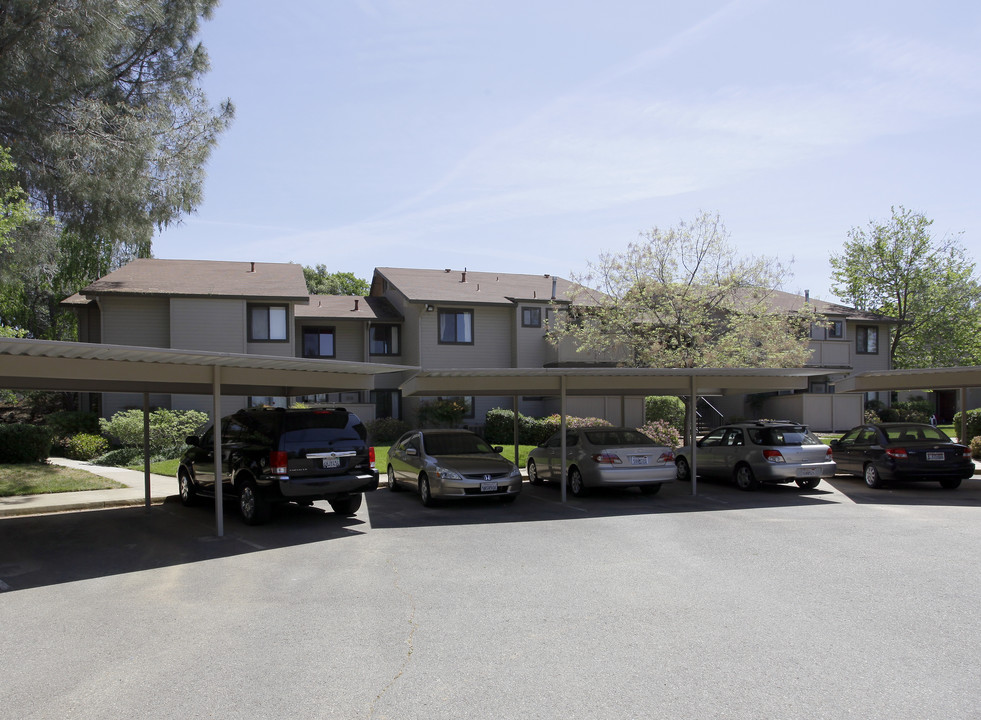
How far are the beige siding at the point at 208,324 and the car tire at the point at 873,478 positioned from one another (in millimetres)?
20155

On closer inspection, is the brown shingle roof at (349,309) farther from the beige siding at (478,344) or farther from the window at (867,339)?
the window at (867,339)

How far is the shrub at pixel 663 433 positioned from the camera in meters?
27.0

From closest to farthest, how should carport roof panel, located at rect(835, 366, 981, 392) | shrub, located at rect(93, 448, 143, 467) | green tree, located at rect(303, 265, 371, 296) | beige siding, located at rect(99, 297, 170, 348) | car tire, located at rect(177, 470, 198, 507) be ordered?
1. car tire, located at rect(177, 470, 198, 507)
2. carport roof panel, located at rect(835, 366, 981, 392)
3. shrub, located at rect(93, 448, 143, 467)
4. beige siding, located at rect(99, 297, 170, 348)
5. green tree, located at rect(303, 265, 371, 296)

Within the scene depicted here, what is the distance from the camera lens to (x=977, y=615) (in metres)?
6.73

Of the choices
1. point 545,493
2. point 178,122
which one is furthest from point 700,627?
point 178,122

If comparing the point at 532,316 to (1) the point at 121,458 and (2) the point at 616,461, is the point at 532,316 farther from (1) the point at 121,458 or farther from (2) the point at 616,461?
(2) the point at 616,461

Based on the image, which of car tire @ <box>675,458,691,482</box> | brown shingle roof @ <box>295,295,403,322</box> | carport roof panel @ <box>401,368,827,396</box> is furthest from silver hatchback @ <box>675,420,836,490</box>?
brown shingle roof @ <box>295,295,403,322</box>

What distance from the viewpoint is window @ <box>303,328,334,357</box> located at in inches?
1268

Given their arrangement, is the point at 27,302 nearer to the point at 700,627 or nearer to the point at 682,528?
the point at 682,528

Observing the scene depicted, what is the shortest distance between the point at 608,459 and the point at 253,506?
6.65 meters

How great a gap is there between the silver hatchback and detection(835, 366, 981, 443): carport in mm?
3267

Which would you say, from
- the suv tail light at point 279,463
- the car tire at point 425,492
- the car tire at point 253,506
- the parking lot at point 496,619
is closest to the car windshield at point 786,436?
the parking lot at point 496,619

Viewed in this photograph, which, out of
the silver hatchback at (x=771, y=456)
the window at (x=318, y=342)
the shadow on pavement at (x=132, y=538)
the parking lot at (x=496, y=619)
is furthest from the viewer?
the window at (x=318, y=342)

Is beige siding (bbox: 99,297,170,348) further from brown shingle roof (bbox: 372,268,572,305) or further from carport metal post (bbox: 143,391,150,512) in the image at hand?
carport metal post (bbox: 143,391,150,512)
